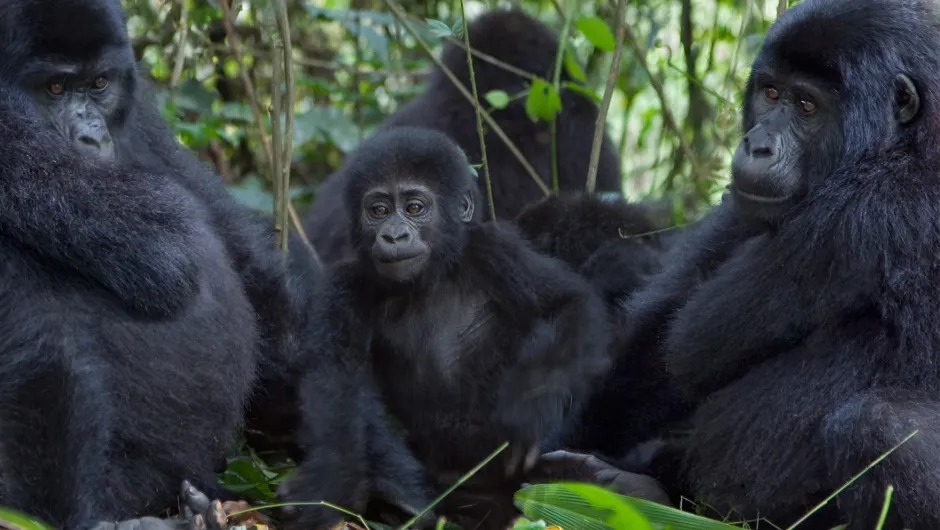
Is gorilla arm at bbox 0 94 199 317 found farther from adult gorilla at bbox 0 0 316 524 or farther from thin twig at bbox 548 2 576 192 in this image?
thin twig at bbox 548 2 576 192

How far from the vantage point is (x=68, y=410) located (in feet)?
10.1

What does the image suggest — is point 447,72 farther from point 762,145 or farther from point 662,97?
point 762,145

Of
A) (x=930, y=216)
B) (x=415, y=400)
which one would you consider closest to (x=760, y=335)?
(x=930, y=216)

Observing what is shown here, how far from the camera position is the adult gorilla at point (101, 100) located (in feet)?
10.9

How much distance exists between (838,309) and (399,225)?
130 centimetres

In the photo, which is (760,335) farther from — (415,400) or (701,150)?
(701,150)

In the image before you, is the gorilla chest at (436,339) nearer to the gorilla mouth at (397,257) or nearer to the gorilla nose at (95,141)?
the gorilla mouth at (397,257)

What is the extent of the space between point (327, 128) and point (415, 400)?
2.49m

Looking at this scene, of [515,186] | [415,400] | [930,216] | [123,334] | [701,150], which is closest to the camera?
[930,216]

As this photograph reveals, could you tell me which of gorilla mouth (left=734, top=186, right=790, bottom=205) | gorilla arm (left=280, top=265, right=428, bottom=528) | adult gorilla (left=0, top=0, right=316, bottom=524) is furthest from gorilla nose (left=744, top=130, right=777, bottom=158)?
adult gorilla (left=0, top=0, right=316, bottom=524)

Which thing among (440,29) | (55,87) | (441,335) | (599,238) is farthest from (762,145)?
(55,87)

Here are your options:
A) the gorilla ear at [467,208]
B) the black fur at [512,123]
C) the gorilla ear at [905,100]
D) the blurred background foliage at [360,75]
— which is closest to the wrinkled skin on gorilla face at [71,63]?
the gorilla ear at [467,208]

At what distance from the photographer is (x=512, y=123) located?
5.80 m

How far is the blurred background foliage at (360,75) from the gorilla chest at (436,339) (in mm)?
1202
